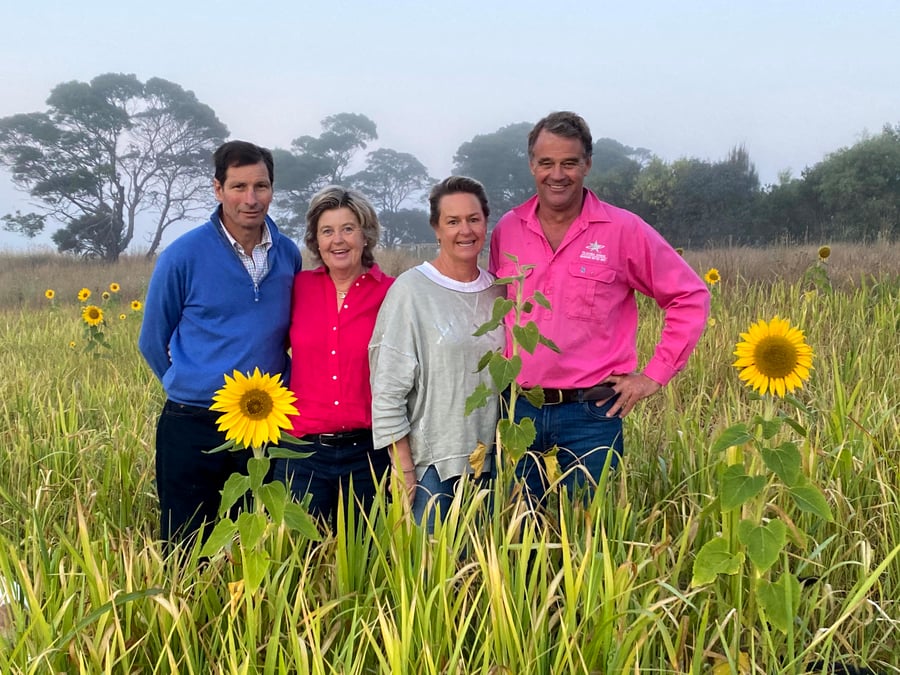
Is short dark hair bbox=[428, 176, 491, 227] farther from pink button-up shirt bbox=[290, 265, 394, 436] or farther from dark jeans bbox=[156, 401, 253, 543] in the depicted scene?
dark jeans bbox=[156, 401, 253, 543]

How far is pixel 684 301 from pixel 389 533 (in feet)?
4.26

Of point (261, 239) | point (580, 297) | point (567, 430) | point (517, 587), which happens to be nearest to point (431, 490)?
point (567, 430)

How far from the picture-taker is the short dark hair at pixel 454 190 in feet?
7.71

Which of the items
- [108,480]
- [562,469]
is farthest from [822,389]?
[108,480]

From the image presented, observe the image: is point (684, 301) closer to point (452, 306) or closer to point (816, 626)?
point (452, 306)

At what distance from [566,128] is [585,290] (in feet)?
1.74

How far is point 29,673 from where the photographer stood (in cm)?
158

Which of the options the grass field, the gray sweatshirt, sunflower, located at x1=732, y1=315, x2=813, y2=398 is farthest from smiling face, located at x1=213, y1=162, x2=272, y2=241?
sunflower, located at x1=732, y1=315, x2=813, y2=398

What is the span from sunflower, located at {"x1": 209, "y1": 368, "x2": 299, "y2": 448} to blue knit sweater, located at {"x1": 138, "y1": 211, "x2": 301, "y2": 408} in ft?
2.71

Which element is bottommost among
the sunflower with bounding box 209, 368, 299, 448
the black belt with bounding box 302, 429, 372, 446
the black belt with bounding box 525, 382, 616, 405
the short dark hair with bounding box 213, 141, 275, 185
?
the black belt with bounding box 302, 429, 372, 446

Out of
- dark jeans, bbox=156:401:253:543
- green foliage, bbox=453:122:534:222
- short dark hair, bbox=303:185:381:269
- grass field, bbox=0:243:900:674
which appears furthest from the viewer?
green foliage, bbox=453:122:534:222

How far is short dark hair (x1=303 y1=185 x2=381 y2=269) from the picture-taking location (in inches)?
97.9

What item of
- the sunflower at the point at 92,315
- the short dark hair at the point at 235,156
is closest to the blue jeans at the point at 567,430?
the short dark hair at the point at 235,156

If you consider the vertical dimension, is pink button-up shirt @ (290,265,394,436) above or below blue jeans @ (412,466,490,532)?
above
